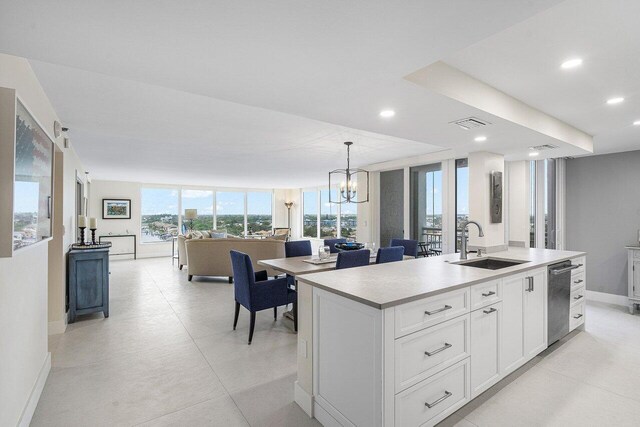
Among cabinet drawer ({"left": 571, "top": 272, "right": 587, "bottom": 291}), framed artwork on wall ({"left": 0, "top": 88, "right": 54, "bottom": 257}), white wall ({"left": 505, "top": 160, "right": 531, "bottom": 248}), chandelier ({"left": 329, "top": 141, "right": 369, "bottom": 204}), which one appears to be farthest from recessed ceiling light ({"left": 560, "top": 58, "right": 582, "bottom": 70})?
framed artwork on wall ({"left": 0, "top": 88, "right": 54, "bottom": 257})

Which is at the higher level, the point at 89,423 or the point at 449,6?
the point at 449,6

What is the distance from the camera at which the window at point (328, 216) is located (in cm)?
1019

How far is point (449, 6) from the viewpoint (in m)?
1.19

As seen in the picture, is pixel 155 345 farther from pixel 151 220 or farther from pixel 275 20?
pixel 151 220

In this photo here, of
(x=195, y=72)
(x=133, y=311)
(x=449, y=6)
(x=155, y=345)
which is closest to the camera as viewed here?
(x=449, y=6)

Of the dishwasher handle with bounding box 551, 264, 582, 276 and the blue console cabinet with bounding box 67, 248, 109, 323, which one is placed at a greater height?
the dishwasher handle with bounding box 551, 264, 582, 276

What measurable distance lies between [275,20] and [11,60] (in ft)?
5.41

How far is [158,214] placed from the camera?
984 centimetres

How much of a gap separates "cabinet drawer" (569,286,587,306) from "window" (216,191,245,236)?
9.79 m

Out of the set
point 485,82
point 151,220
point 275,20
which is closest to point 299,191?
point 151,220

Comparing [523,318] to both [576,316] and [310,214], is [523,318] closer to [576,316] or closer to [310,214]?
[576,316]

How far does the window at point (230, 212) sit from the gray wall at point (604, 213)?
31.1ft

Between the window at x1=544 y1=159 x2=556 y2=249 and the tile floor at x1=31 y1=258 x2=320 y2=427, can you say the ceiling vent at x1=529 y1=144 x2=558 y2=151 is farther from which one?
the tile floor at x1=31 y1=258 x2=320 y2=427

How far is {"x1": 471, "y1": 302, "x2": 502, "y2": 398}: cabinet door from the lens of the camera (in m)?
2.11
